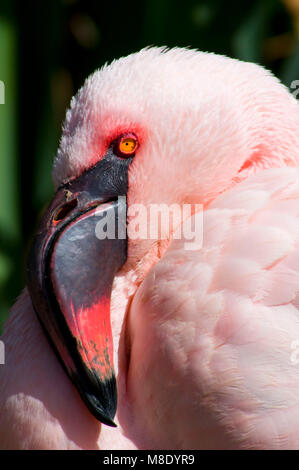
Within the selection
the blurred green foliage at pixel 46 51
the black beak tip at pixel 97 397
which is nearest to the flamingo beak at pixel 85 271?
the black beak tip at pixel 97 397

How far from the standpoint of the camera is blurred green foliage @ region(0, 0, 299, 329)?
2.42m

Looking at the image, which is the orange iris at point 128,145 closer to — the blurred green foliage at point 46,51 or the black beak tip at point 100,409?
the black beak tip at point 100,409

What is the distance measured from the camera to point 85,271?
1.13 m

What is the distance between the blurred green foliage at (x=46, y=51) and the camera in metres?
2.42

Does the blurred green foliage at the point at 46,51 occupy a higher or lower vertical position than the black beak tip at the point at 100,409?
higher

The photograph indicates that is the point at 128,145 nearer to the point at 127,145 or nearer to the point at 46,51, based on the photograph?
the point at 127,145

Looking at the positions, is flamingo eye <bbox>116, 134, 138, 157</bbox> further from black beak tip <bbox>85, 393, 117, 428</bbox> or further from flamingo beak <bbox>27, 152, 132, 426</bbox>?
black beak tip <bbox>85, 393, 117, 428</bbox>

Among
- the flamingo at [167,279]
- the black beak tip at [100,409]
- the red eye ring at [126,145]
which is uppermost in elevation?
the red eye ring at [126,145]

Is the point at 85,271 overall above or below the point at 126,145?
below

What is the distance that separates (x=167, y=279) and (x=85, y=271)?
146 mm

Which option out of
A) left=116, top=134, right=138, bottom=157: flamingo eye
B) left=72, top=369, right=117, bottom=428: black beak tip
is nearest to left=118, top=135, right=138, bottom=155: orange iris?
left=116, top=134, right=138, bottom=157: flamingo eye

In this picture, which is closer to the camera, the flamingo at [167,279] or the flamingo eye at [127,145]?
the flamingo at [167,279]

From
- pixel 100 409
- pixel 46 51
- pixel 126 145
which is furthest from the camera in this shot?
pixel 46 51

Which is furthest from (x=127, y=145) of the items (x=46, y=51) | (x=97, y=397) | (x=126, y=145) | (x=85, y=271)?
(x=46, y=51)
